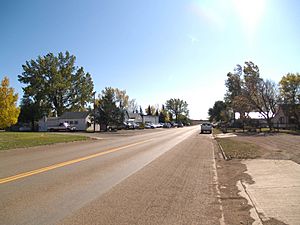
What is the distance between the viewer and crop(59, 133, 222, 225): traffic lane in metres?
6.07

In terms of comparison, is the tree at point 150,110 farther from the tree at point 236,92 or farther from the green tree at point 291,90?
the green tree at point 291,90

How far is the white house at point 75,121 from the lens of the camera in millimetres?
76375

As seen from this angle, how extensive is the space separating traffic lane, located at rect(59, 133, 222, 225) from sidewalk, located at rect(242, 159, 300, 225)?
35.7 inches

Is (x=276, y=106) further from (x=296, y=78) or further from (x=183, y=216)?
(x=183, y=216)

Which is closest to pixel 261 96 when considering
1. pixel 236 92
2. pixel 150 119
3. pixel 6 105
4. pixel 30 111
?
pixel 236 92

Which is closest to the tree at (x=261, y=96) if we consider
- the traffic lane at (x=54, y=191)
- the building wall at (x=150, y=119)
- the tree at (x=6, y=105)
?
the tree at (x=6, y=105)

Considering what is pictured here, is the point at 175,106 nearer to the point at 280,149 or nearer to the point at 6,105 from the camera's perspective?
the point at 6,105

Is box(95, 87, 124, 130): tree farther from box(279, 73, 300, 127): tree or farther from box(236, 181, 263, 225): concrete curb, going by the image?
box(236, 181, 263, 225): concrete curb

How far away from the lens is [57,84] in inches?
3241

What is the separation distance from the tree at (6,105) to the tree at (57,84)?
34.5 m

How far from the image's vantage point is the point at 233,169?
516 inches

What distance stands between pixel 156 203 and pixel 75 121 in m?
71.9

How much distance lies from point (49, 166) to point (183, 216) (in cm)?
814

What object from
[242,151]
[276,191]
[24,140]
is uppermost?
[24,140]
